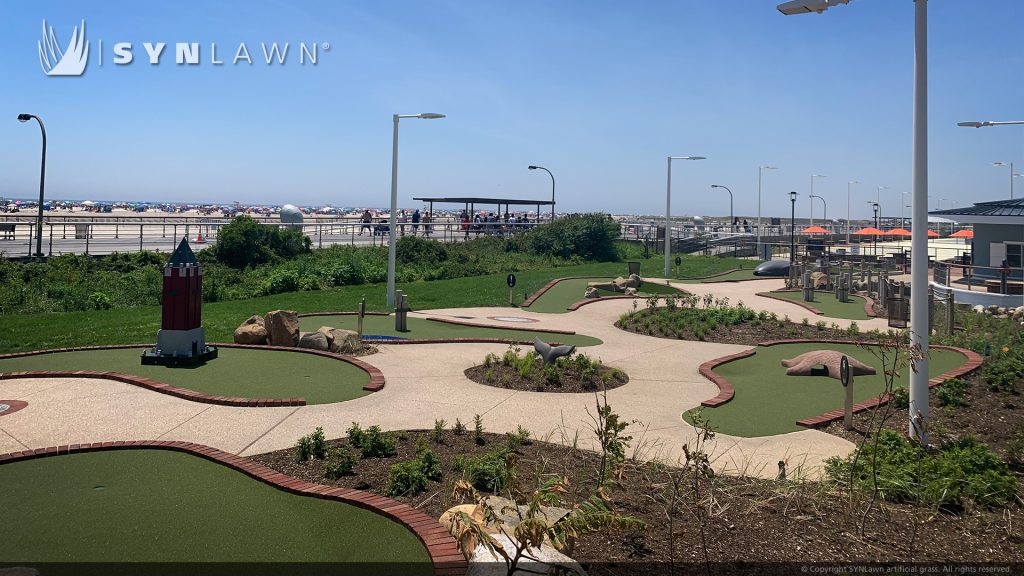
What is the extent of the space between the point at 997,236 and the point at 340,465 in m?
31.5

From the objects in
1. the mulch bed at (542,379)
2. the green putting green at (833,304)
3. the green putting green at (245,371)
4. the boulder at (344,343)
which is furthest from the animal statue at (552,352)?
the green putting green at (833,304)

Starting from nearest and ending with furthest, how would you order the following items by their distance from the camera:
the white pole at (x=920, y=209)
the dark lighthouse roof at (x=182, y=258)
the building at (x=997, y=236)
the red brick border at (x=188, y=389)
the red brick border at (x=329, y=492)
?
the red brick border at (x=329, y=492), the white pole at (x=920, y=209), the red brick border at (x=188, y=389), the dark lighthouse roof at (x=182, y=258), the building at (x=997, y=236)

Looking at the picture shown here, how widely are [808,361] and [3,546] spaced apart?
11035 mm

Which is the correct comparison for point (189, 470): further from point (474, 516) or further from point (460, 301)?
point (460, 301)

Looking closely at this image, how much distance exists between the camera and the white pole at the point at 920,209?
8.05 m

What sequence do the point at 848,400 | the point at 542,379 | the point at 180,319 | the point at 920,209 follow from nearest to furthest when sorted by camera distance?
the point at 920,209 < the point at 848,400 < the point at 542,379 < the point at 180,319

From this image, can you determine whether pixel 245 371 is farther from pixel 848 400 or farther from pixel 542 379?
pixel 848 400

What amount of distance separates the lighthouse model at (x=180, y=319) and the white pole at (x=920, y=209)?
32.9ft

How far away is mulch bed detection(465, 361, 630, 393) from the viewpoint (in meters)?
12.1

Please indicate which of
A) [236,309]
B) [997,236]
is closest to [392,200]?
[236,309]

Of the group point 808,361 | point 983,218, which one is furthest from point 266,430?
point 983,218

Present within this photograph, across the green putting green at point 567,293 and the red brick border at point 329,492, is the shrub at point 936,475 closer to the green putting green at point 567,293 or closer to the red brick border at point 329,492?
the red brick border at point 329,492

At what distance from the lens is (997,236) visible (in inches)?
1241

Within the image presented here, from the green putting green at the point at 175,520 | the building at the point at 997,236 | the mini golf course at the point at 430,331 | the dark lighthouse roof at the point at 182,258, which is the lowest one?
the green putting green at the point at 175,520
